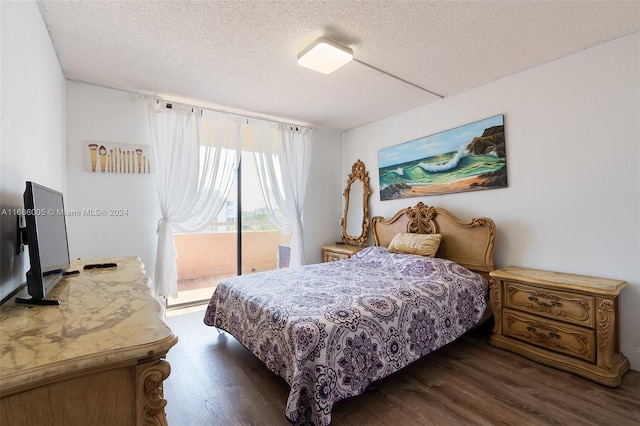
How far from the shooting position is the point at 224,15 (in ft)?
6.29

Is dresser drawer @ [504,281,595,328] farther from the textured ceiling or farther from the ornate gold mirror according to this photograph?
the ornate gold mirror

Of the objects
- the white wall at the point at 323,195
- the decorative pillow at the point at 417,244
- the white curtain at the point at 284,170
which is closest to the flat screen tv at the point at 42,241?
the white curtain at the point at 284,170

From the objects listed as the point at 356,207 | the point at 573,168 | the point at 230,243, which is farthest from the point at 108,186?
the point at 573,168

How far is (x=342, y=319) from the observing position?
176 cm

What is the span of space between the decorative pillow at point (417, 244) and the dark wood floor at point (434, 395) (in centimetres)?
101

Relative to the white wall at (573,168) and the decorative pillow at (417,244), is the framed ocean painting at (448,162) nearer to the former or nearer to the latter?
the white wall at (573,168)

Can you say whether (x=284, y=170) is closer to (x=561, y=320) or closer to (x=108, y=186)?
(x=108, y=186)

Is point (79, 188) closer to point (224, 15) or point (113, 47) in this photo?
point (113, 47)

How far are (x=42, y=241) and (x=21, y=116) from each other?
82cm

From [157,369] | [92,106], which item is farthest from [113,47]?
[157,369]

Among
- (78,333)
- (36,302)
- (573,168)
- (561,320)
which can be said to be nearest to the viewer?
(78,333)

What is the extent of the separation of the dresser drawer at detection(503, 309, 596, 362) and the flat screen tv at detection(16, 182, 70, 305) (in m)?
3.02

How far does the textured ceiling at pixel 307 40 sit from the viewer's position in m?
1.88

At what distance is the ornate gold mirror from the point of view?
426 centimetres
